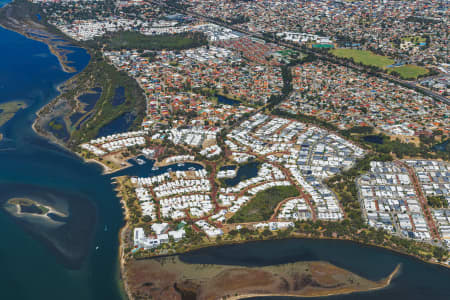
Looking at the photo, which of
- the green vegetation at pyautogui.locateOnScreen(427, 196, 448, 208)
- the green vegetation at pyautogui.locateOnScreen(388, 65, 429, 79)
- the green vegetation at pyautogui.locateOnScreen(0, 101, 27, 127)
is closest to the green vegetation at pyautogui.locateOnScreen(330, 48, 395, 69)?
the green vegetation at pyautogui.locateOnScreen(388, 65, 429, 79)

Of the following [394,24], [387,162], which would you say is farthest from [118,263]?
[394,24]

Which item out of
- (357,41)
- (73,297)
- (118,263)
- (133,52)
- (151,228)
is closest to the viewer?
(73,297)

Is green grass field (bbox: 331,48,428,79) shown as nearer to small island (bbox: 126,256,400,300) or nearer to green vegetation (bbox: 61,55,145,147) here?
green vegetation (bbox: 61,55,145,147)

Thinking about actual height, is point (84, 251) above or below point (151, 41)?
below

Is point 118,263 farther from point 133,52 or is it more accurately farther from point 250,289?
point 133,52

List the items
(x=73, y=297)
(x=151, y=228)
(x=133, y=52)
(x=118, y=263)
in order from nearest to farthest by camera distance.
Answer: (x=73, y=297) < (x=118, y=263) < (x=151, y=228) < (x=133, y=52)

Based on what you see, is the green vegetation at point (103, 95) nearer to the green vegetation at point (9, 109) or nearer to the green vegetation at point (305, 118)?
the green vegetation at point (9, 109)

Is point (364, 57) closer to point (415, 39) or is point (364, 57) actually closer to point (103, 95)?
point (415, 39)

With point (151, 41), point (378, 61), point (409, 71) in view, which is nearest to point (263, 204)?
point (409, 71)
